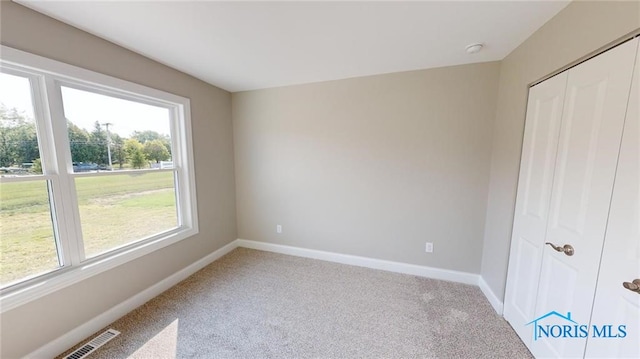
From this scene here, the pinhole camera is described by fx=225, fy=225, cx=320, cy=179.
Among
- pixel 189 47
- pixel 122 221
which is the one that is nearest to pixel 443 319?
pixel 122 221

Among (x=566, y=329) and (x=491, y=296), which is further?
(x=491, y=296)

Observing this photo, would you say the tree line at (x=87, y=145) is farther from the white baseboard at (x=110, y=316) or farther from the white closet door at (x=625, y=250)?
the white closet door at (x=625, y=250)

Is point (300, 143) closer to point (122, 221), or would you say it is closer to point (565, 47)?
point (122, 221)

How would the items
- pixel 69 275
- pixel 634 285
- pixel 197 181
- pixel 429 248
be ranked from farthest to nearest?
pixel 197 181, pixel 429 248, pixel 69 275, pixel 634 285

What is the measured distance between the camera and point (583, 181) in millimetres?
1247

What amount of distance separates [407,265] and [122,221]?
9.95 feet

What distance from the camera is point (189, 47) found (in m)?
1.93

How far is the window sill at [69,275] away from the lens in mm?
1424

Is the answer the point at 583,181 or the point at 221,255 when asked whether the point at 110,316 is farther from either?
the point at 583,181

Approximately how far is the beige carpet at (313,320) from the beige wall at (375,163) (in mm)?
502

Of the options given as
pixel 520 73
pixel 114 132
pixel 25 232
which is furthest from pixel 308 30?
pixel 25 232

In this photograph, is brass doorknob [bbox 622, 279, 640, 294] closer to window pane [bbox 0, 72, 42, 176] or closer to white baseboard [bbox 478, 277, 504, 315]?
white baseboard [bbox 478, 277, 504, 315]

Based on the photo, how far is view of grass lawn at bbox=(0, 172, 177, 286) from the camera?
1.47 m

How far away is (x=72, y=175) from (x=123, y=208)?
49 centimetres
